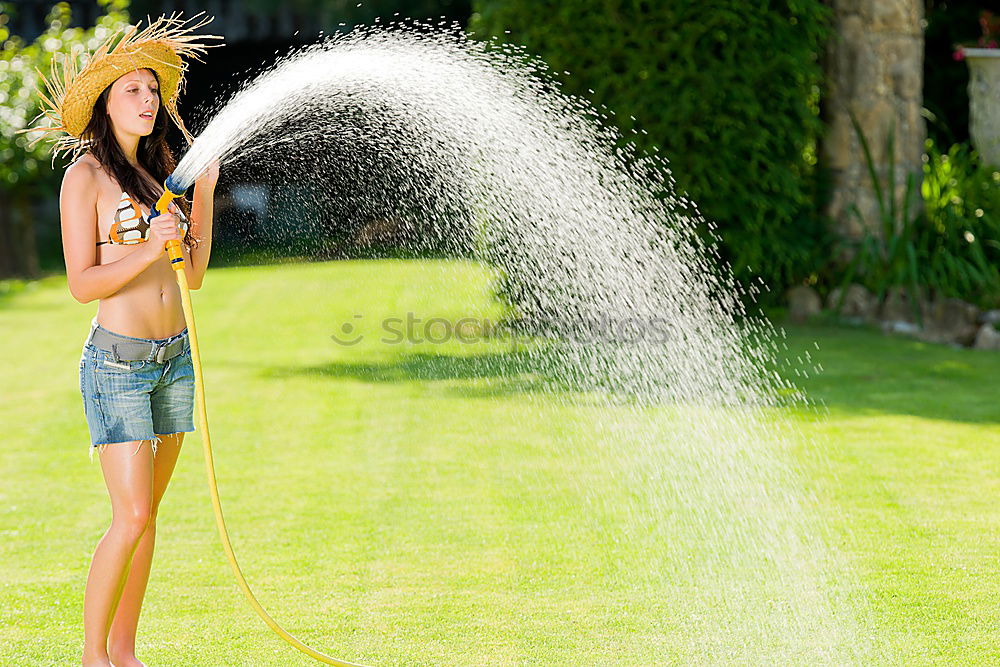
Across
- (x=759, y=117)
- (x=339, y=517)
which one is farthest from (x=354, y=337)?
(x=339, y=517)

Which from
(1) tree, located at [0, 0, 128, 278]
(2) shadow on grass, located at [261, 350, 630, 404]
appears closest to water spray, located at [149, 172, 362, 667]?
(2) shadow on grass, located at [261, 350, 630, 404]

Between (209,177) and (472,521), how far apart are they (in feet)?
5.65

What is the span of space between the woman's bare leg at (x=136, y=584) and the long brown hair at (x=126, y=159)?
45cm

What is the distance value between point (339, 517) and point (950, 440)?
8.39 ft

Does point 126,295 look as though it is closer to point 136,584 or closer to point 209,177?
point 209,177

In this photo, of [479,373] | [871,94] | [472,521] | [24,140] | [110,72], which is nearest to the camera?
[110,72]

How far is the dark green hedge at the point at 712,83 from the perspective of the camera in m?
7.67

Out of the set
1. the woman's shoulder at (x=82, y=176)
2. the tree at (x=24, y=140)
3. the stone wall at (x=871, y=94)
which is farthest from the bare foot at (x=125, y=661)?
the tree at (x=24, y=140)

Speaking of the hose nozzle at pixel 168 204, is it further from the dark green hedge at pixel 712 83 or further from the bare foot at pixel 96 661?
the dark green hedge at pixel 712 83

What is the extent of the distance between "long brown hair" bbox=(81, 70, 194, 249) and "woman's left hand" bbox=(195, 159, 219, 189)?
0.26 ft

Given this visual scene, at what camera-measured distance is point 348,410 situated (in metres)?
5.94

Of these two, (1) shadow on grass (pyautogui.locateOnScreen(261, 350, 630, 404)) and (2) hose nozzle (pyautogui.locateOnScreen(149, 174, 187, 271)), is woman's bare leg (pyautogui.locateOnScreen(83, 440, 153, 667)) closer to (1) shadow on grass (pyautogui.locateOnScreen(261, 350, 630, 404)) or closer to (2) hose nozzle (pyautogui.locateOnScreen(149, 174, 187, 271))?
(2) hose nozzle (pyautogui.locateOnScreen(149, 174, 187, 271))

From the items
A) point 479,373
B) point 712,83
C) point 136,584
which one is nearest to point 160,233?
point 136,584

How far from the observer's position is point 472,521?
13.2ft
